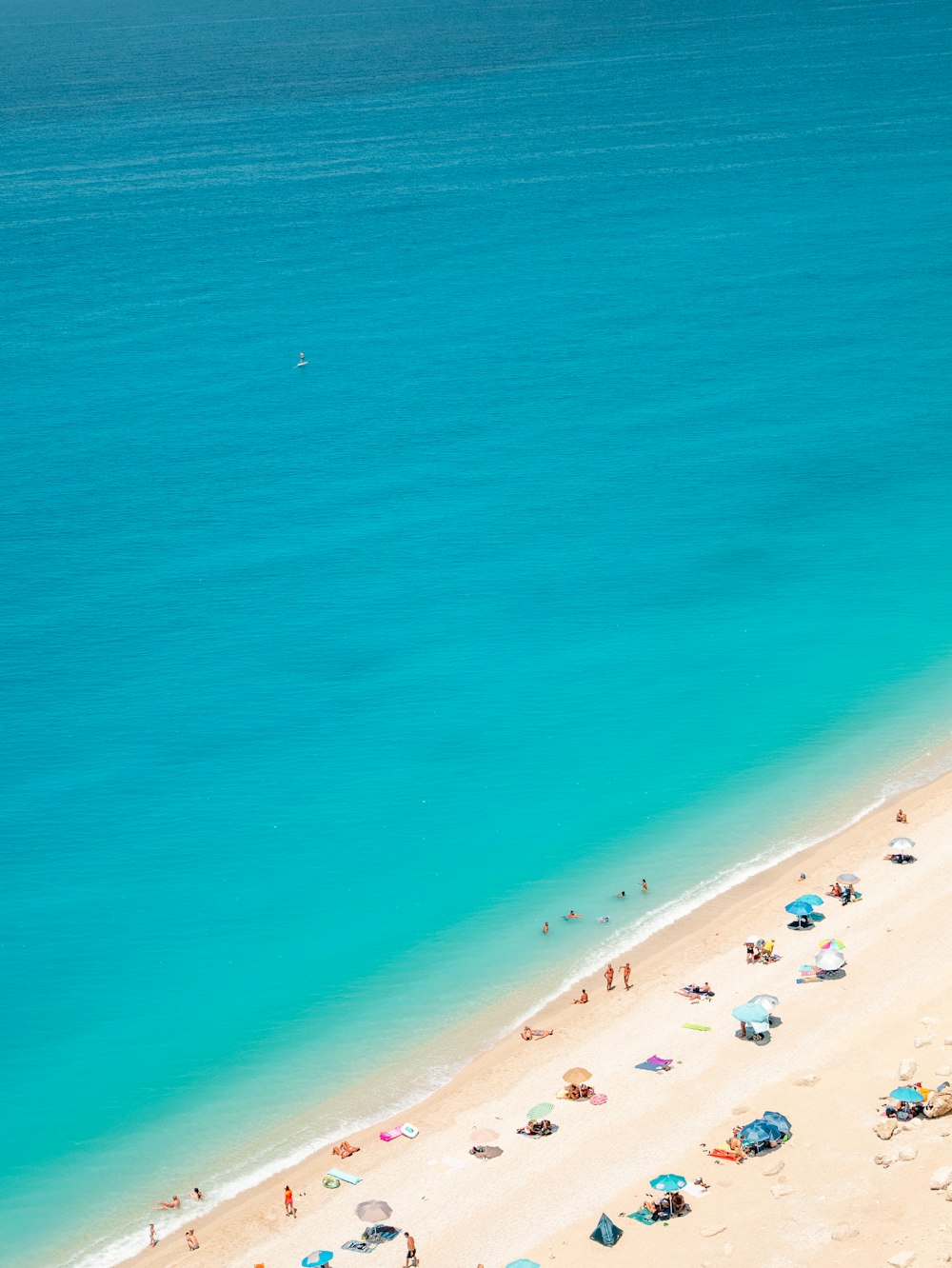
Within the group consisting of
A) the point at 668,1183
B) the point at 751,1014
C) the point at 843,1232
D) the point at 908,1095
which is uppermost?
the point at 751,1014

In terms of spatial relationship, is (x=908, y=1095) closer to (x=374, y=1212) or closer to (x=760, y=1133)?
(x=760, y=1133)

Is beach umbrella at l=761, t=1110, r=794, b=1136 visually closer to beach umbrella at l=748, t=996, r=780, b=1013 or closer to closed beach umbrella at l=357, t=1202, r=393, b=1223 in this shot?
beach umbrella at l=748, t=996, r=780, b=1013

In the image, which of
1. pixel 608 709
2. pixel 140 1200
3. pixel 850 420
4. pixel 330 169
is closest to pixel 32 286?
pixel 330 169

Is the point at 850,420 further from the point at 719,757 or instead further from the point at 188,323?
the point at 188,323

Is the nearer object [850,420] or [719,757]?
[719,757]

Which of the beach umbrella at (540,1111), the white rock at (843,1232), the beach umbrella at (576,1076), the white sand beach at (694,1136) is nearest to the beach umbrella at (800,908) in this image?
the white sand beach at (694,1136)

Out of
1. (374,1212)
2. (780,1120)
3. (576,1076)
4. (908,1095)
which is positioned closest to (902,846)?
(908,1095)

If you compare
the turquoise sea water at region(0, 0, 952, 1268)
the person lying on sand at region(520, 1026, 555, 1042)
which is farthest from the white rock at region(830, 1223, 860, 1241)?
the turquoise sea water at region(0, 0, 952, 1268)
